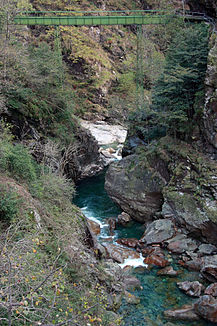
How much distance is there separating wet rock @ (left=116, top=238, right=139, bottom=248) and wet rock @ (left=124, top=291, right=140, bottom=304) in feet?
11.7

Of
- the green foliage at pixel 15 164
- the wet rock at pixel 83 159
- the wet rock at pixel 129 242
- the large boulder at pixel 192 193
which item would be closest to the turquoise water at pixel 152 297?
the wet rock at pixel 129 242

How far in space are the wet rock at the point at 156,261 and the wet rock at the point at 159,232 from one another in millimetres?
1285

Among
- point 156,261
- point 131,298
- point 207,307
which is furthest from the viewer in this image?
point 156,261

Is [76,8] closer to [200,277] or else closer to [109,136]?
[109,136]

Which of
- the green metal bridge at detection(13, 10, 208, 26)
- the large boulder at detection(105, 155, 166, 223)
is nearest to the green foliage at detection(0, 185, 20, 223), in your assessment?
the large boulder at detection(105, 155, 166, 223)

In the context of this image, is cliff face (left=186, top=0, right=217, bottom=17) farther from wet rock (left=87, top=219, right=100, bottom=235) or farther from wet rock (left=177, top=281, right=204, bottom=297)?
wet rock (left=177, top=281, right=204, bottom=297)

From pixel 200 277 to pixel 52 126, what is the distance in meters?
13.1

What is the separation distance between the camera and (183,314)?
9648mm

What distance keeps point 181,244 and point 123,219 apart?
4004 millimetres

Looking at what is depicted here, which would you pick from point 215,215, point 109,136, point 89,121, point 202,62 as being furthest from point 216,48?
point 89,121

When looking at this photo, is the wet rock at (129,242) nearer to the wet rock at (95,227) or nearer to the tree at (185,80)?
the wet rock at (95,227)

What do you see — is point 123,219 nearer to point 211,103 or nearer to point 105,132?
point 211,103

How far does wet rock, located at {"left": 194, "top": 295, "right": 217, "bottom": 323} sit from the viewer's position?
30.6 ft

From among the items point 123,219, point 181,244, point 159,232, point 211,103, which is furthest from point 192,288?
point 211,103
